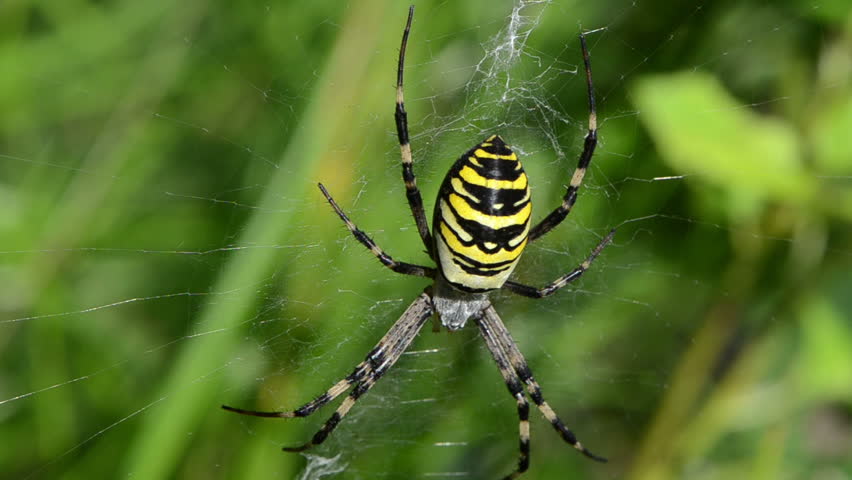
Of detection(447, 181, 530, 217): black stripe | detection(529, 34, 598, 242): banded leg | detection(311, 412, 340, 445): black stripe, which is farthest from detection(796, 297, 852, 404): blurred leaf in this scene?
detection(311, 412, 340, 445): black stripe

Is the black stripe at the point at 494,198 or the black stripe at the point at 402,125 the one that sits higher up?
the black stripe at the point at 402,125

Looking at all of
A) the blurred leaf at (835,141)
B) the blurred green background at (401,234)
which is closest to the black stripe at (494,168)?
the blurred green background at (401,234)

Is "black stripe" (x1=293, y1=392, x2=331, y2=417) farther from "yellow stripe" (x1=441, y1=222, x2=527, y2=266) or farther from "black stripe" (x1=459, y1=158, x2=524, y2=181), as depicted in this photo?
"black stripe" (x1=459, y1=158, x2=524, y2=181)

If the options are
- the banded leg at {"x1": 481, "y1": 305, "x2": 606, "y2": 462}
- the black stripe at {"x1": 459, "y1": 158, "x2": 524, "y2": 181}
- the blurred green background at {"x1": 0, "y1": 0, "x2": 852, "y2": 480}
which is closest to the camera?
the black stripe at {"x1": 459, "y1": 158, "x2": 524, "y2": 181}

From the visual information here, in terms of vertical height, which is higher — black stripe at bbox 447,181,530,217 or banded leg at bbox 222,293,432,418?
black stripe at bbox 447,181,530,217

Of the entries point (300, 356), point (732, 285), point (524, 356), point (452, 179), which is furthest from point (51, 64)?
point (732, 285)

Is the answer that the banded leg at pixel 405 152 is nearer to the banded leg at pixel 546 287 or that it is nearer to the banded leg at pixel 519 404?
the banded leg at pixel 546 287

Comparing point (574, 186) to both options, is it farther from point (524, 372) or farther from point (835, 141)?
point (524, 372)

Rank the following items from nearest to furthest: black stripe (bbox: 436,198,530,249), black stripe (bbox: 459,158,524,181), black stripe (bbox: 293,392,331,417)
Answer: black stripe (bbox: 459,158,524,181) < black stripe (bbox: 436,198,530,249) < black stripe (bbox: 293,392,331,417)
